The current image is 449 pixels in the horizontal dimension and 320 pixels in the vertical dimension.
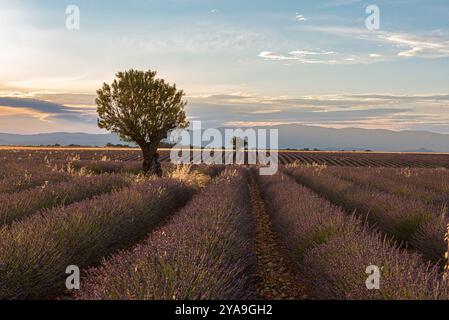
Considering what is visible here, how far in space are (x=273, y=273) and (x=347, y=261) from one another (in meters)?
1.88

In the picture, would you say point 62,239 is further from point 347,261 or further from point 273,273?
point 347,261

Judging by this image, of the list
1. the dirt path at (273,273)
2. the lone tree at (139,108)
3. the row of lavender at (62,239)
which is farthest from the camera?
the lone tree at (139,108)

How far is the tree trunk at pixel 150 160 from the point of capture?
62.9 ft

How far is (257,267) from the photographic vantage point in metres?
6.44

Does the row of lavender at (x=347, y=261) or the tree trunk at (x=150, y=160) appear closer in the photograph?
the row of lavender at (x=347, y=261)

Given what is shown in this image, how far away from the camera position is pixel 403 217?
800 cm

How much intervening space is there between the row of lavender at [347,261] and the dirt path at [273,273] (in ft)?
0.82

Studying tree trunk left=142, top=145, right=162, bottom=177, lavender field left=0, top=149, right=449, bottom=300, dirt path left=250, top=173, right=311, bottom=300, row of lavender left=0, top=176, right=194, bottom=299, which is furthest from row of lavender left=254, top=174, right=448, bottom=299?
tree trunk left=142, top=145, right=162, bottom=177

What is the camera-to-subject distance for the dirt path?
5359mm

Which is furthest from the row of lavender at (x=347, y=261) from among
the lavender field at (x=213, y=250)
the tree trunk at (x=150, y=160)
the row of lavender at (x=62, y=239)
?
the tree trunk at (x=150, y=160)

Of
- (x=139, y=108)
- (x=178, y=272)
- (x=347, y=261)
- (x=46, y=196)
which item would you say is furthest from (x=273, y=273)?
(x=139, y=108)

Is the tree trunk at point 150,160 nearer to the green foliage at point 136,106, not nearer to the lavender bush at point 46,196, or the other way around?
the green foliage at point 136,106

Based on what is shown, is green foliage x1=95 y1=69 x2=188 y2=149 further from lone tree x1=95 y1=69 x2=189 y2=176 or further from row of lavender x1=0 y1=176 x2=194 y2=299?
row of lavender x1=0 y1=176 x2=194 y2=299
